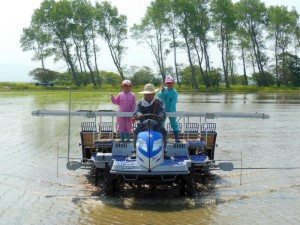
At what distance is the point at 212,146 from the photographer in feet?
39.0

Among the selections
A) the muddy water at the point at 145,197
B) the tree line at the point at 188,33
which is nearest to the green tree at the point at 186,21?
the tree line at the point at 188,33

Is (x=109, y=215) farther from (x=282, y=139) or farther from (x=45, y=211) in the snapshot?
(x=282, y=139)

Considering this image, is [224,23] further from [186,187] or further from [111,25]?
[186,187]

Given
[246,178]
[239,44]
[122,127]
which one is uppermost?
[239,44]

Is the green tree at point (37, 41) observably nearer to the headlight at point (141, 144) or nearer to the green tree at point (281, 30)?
the green tree at point (281, 30)

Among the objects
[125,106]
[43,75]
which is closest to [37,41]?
[43,75]

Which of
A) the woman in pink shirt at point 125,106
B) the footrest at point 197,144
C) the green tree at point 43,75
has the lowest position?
the footrest at point 197,144


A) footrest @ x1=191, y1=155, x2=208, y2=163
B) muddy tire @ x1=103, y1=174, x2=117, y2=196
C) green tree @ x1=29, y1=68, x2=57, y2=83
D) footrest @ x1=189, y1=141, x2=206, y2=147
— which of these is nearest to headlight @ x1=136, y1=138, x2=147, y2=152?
muddy tire @ x1=103, y1=174, x2=117, y2=196

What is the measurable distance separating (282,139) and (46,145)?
7826 millimetres

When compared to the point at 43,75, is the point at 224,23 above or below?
above

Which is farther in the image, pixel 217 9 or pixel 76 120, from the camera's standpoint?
pixel 217 9

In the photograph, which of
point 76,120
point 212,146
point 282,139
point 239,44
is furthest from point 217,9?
point 212,146

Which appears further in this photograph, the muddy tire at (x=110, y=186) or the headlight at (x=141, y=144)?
the muddy tire at (x=110, y=186)

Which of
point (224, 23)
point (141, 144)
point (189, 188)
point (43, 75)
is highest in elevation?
point (224, 23)
